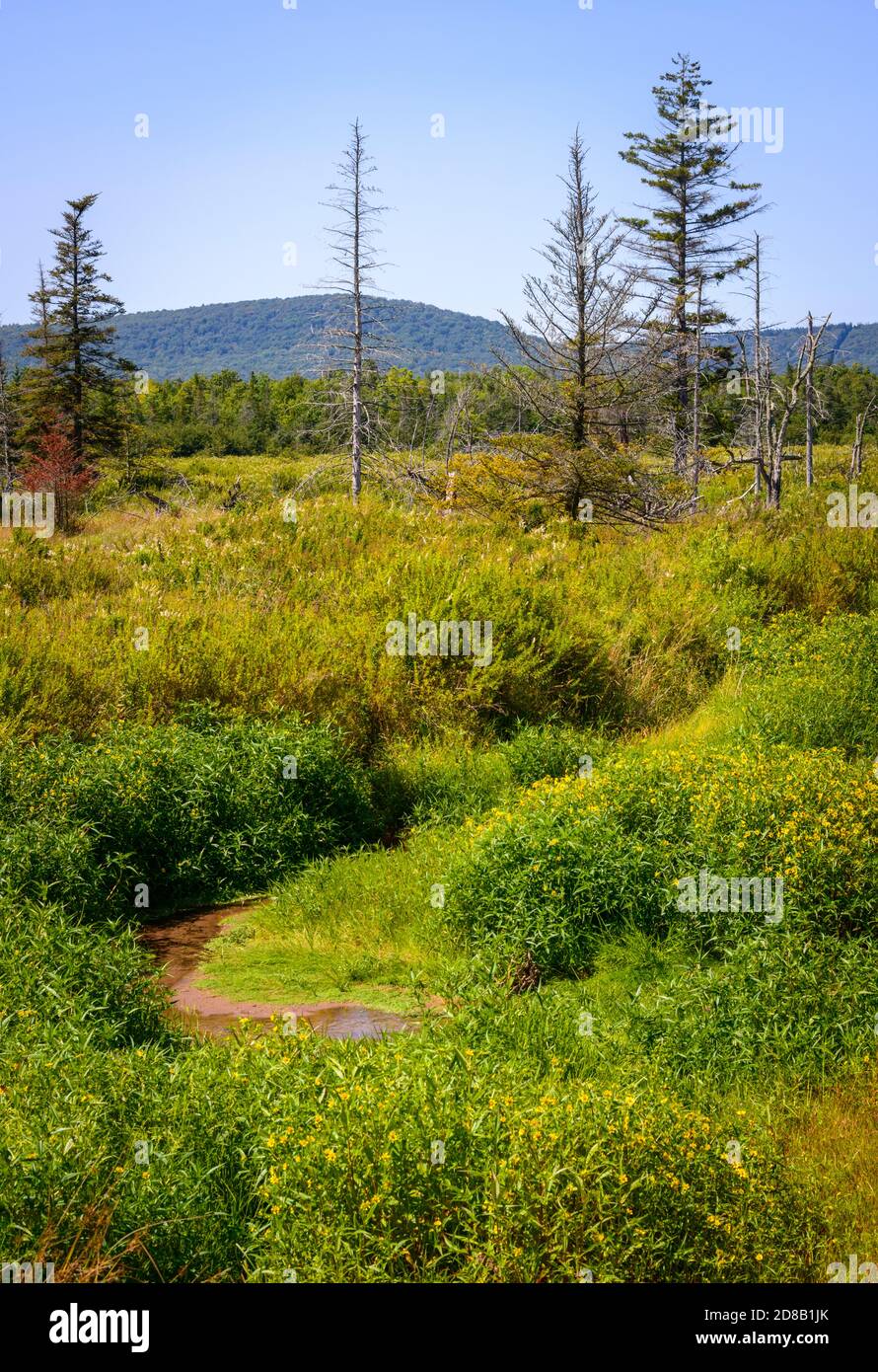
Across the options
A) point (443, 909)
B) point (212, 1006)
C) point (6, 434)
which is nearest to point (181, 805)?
point (212, 1006)

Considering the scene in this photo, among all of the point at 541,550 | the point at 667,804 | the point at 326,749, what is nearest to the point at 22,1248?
the point at 667,804

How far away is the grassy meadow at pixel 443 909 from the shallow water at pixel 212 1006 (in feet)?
0.34

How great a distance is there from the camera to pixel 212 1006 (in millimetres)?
5434

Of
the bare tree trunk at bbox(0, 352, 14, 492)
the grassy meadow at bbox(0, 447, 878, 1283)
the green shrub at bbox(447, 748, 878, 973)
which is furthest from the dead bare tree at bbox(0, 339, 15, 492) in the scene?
the green shrub at bbox(447, 748, 878, 973)

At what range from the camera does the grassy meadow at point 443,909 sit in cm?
303

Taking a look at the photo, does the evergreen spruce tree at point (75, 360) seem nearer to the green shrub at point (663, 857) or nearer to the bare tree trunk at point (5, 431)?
the bare tree trunk at point (5, 431)

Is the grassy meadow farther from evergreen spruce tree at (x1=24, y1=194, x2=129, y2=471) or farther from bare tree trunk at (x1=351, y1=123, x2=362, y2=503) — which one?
evergreen spruce tree at (x1=24, y1=194, x2=129, y2=471)

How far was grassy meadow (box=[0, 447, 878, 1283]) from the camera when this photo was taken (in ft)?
9.95

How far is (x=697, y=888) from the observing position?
559 centimetres

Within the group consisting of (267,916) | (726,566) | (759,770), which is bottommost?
(267,916)

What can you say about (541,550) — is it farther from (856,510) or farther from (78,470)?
(78,470)

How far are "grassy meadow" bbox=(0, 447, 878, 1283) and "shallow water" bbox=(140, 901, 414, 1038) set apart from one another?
105 mm

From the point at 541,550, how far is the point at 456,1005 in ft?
27.3

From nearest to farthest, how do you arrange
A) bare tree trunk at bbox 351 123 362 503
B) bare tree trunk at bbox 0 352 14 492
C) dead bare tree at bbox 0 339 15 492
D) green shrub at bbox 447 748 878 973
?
green shrub at bbox 447 748 878 973 → bare tree trunk at bbox 351 123 362 503 → bare tree trunk at bbox 0 352 14 492 → dead bare tree at bbox 0 339 15 492
